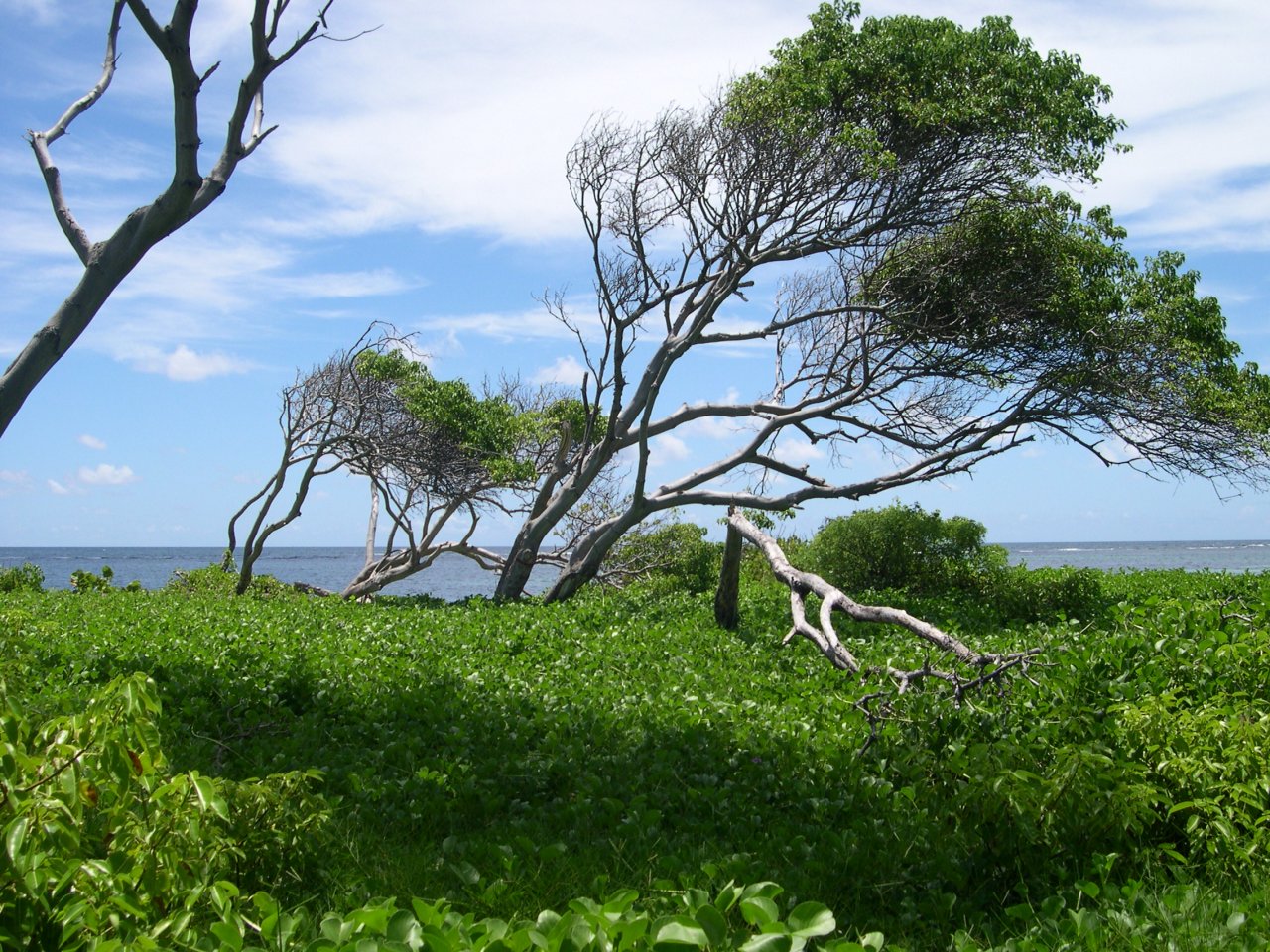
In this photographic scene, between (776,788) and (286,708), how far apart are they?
4231 millimetres

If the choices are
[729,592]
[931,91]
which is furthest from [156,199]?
[931,91]

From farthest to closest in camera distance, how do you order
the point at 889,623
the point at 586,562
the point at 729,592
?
1. the point at 586,562
2. the point at 729,592
3. the point at 889,623

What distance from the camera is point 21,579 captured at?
844 inches

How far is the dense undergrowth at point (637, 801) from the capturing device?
9.67ft

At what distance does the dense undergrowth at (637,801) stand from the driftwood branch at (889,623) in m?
0.24

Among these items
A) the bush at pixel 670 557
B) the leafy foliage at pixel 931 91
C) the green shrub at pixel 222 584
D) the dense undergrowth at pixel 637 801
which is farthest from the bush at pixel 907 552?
the green shrub at pixel 222 584

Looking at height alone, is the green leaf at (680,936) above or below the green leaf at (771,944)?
above

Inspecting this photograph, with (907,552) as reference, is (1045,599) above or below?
below

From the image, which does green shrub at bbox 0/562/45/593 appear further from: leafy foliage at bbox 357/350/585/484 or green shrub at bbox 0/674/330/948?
green shrub at bbox 0/674/330/948

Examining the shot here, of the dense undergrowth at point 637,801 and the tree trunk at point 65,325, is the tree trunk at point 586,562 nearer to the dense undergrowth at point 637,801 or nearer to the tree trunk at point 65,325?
the dense undergrowth at point 637,801

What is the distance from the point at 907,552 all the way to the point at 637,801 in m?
12.1

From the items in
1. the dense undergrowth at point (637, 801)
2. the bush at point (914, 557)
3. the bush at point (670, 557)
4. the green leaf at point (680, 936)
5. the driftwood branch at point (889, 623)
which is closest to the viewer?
the green leaf at point (680, 936)

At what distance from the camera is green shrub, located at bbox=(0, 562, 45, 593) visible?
20317 mm

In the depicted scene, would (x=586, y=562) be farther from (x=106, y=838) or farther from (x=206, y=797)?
(x=206, y=797)
